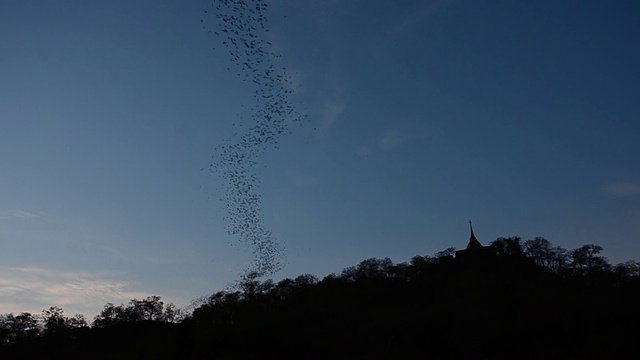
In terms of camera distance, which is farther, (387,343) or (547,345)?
(387,343)

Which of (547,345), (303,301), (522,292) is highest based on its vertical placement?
(303,301)

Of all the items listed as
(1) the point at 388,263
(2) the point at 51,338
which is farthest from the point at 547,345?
(2) the point at 51,338

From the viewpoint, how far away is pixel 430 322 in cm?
4525

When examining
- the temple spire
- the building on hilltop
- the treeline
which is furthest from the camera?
the temple spire

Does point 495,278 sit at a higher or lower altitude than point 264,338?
higher

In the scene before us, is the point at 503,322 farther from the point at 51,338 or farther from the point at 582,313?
the point at 51,338

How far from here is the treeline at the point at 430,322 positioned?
3719 cm

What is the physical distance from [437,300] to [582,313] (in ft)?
70.2

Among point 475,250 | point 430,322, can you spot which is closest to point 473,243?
point 475,250

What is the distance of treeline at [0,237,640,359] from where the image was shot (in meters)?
37.2

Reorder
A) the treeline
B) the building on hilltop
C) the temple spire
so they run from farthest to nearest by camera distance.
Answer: the temple spire, the building on hilltop, the treeline

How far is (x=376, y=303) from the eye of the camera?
216 ft

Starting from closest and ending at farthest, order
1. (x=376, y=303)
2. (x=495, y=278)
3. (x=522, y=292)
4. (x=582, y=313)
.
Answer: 1. (x=582, y=313)
2. (x=522, y=292)
3. (x=495, y=278)
4. (x=376, y=303)

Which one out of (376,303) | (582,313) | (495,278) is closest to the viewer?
(582,313)
